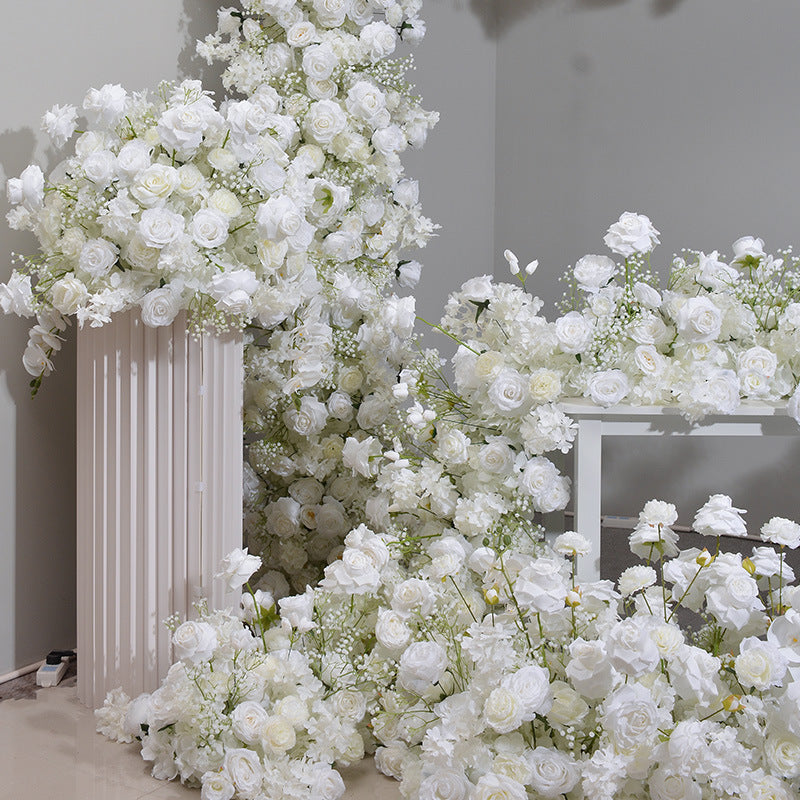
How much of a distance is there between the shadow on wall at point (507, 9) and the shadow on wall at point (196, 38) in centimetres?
180

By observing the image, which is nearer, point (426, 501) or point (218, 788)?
point (218, 788)

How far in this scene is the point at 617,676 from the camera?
155 centimetres

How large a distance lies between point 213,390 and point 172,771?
77cm

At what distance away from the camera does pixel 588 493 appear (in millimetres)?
1945

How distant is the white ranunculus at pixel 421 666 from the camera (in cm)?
165

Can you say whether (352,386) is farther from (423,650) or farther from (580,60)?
(580,60)

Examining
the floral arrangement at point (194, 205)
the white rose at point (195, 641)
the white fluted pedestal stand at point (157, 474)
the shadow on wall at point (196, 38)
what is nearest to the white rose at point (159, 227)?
the floral arrangement at point (194, 205)

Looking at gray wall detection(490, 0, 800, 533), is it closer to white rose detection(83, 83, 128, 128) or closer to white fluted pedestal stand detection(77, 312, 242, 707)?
white fluted pedestal stand detection(77, 312, 242, 707)

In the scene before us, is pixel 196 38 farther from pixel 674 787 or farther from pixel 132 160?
pixel 674 787

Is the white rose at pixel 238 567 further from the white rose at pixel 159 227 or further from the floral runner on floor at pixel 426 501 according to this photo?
the white rose at pixel 159 227

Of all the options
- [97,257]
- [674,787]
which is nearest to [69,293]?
[97,257]

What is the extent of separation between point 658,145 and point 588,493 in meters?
2.63

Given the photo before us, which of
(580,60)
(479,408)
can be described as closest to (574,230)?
(580,60)

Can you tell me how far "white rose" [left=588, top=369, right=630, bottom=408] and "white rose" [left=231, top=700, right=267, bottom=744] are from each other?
88cm
